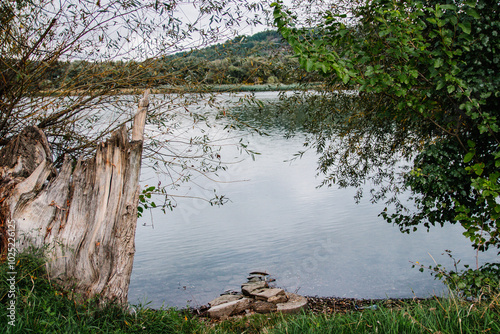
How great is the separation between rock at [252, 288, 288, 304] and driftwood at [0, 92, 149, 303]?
2556 millimetres

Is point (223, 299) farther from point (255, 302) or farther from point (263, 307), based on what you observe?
point (263, 307)

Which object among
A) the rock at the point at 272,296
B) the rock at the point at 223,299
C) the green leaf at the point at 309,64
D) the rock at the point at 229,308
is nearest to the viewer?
the green leaf at the point at 309,64

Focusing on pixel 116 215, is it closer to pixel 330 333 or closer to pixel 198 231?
pixel 330 333

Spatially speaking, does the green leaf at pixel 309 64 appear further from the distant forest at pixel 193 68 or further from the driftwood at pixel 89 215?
the distant forest at pixel 193 68

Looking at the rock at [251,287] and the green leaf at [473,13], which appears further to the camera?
the rock at [251,287]

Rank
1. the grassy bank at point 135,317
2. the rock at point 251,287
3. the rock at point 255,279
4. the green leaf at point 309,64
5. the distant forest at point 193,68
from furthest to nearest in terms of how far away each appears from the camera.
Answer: the rock at point 255,279 < the rock at point 251,287 < the distant forest at point 193,68 < the green leaf at point 309,64 < the grassy bank at point 135,317

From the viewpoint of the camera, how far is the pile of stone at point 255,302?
5.25 metres

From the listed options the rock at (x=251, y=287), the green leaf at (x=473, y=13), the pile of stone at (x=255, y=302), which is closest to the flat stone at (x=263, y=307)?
the pile of stone at (x=255, y=302)

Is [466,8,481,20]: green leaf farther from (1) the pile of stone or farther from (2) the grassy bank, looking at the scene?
(1) the pile of stone

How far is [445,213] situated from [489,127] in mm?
1278

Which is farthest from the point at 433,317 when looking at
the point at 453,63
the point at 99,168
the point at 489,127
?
the point at 99,168

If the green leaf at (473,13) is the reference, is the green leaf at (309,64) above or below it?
below

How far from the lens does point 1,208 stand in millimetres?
3766

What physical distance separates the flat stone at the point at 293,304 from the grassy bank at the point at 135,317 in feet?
6.91
